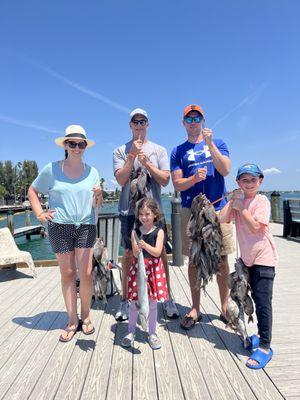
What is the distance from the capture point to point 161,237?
3.51m

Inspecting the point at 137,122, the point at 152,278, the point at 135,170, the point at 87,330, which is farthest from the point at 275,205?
the point at 87,330

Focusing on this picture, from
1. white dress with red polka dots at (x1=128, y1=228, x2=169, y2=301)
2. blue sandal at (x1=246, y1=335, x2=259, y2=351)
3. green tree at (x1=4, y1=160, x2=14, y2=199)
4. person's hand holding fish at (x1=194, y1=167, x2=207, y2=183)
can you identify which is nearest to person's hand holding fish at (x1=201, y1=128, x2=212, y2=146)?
person's hand holding fish at (x1=194, y1=167, x2=207, y2=183)

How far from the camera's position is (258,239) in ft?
10.3

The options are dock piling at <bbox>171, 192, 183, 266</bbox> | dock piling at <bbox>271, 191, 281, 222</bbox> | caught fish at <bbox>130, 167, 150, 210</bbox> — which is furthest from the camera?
dock piling at <bbox>271, 191, 281, 222</bbox>

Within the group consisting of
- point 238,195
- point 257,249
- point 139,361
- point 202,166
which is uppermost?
point 202,166

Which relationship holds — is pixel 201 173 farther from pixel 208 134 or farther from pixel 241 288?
pixel 241 288

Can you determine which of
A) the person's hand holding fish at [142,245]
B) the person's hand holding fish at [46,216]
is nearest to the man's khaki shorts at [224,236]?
the person's hand holding fish at [142,245]

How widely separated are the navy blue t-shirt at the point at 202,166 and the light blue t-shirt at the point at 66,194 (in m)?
1.17

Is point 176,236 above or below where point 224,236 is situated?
below

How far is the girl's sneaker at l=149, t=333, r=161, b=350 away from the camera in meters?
3.36

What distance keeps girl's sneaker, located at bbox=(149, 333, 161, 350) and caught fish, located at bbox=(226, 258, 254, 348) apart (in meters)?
0.81

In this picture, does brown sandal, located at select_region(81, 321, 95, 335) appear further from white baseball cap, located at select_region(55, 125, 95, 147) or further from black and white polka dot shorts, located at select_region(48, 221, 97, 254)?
white baseball cap, located at select_region(55, 125, 95, 147)

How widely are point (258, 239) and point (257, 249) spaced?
10cm

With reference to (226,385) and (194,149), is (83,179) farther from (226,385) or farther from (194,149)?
(226,385)
